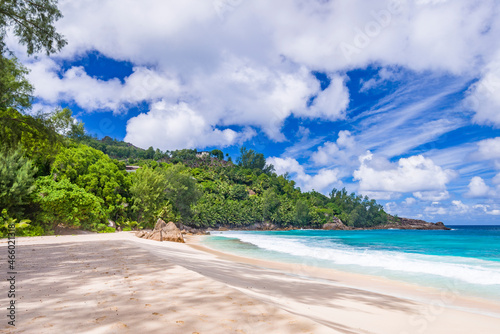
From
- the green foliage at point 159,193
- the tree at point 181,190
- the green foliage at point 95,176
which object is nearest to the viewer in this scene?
the green foliage at point 95,176

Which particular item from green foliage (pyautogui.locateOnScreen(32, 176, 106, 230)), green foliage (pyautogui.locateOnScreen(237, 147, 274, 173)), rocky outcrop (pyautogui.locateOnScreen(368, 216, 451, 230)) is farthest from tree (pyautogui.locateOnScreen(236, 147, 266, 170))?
green foliage (pyautogui.locateOnScreen(32, 176, 106, 230))

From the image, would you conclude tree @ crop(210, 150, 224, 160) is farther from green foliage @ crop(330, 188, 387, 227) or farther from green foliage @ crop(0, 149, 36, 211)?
green foliage @ crop(0, 149, 36, 211)

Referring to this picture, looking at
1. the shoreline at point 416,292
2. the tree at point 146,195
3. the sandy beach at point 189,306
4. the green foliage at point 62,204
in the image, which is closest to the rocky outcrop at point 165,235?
the green foliage at point 62,204

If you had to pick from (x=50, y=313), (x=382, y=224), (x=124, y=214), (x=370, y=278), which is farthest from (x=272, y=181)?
(x=50, y=313)

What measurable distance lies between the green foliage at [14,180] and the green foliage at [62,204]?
1.11 metres

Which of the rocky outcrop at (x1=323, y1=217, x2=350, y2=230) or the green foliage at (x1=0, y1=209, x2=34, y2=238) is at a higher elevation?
the rocky outcrop at (x1=323, y1=217, x2=350, y2=230)

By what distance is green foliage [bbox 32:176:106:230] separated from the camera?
21250 mm

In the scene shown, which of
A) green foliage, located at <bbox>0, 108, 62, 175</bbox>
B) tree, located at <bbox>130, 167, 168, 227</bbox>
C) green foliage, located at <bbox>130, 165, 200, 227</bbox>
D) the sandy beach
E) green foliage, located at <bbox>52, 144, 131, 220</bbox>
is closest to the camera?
the sandy beach

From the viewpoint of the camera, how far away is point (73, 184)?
25.5 m

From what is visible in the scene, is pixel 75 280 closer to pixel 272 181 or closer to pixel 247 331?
pixel 247 331

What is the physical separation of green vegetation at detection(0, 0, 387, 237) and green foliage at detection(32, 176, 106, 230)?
0.23 feet

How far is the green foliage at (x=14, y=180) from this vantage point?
18281 mm

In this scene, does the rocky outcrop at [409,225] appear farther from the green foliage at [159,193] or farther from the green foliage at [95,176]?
the green foliage at [95,176]

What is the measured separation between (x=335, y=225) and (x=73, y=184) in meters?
101
